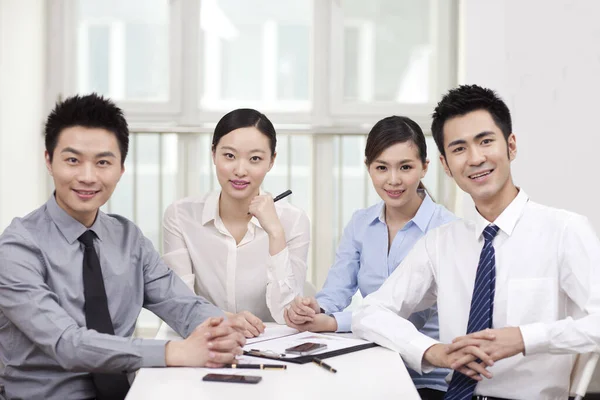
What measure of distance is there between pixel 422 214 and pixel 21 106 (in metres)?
2.14

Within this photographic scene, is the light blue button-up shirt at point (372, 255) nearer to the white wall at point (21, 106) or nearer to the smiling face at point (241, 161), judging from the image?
the smiling face at point (241, 161)

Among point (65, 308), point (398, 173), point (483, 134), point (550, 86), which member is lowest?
point (65, 308)

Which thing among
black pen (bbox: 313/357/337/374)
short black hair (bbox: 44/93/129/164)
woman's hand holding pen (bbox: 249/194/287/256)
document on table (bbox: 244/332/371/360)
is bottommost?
document on table (bbox: 244/332/371/360)

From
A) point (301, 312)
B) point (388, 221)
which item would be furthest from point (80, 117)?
point (388, 221)

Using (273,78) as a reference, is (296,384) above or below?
below

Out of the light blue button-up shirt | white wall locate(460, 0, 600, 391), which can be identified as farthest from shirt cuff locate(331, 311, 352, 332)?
white wall locate(460, 0, 600, 391)

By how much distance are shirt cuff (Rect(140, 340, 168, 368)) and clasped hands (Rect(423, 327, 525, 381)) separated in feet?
2.11

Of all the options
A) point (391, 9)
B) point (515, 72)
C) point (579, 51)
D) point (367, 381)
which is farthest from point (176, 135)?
point (367, 381)

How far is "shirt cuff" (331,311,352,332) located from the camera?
195 cm

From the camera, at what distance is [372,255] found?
237 cm

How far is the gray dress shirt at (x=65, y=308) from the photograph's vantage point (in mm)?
1527

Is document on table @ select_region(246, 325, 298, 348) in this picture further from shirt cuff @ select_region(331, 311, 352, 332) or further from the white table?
the white table

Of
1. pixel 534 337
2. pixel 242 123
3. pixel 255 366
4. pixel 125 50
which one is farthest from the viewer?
pixel 125 50

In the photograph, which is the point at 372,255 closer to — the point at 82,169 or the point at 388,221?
the point at 388,221
